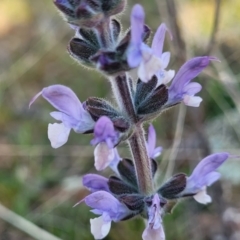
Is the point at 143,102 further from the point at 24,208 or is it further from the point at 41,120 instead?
the point at 41,120

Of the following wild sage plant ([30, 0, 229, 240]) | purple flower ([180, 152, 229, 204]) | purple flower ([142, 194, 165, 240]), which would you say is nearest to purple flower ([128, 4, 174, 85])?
wild sage plant ([30, 0, 229, 240])

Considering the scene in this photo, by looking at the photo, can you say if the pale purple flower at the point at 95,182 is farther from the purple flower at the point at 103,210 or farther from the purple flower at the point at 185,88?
the purple flower at the point at 185,88

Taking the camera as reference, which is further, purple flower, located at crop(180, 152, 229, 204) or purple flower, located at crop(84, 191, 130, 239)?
purple flower, located at crop(180, 152, 229, 204)

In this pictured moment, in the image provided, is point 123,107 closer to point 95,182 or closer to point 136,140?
point 136,140

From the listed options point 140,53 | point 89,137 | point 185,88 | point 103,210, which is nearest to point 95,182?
point 103,210

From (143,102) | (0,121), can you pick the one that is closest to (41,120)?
(0,121)

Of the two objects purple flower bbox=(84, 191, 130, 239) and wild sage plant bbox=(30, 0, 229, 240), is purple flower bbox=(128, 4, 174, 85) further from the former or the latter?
purple flower bbox=(84, 191, 130, 239)

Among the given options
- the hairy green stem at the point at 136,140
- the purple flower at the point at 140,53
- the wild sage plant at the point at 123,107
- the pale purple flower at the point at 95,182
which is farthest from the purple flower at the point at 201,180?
the purple flower at the point at 140,53
